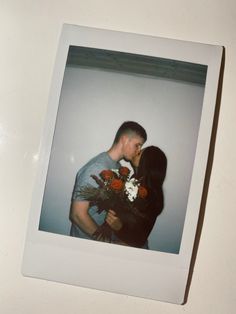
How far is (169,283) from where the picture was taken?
0.67 metres

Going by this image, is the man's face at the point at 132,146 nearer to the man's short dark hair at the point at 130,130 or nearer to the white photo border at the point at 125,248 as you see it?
the man's short dark hair at the point at 130,130

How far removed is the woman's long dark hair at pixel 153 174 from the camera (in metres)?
0.67

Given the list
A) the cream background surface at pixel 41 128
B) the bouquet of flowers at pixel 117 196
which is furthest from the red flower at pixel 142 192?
the cream background surface at pixel 41 128

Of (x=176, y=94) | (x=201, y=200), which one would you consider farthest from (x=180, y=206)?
(x=176, y=94)

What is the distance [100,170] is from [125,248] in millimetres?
→ 150

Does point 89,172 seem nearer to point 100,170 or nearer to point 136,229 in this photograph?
point 100,170

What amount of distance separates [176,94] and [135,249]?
0.30 m

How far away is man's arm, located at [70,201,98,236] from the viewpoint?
0.68 metres

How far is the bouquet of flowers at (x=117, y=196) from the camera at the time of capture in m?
0.68

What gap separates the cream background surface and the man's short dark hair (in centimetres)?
14

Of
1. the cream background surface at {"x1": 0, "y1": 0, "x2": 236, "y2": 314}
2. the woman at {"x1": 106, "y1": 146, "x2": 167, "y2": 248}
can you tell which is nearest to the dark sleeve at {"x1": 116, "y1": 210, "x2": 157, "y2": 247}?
the woman at {"x1": 106, "y1": 146, "x2": 167, "y2": 248}

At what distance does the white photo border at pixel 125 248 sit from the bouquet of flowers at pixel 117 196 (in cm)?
3

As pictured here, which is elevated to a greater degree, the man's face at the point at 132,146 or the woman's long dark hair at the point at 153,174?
the man's face at the point at 132,146

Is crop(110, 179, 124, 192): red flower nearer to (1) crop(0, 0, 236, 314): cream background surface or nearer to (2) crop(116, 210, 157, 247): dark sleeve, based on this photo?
(2) crop(116, 210, 157, 247): dark sleeve
